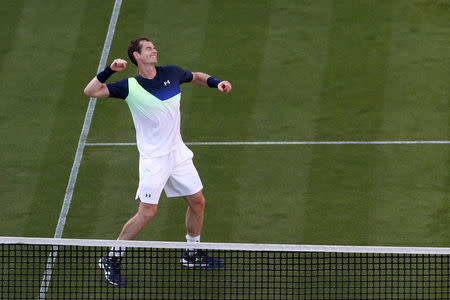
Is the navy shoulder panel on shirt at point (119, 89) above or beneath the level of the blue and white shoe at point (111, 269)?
above

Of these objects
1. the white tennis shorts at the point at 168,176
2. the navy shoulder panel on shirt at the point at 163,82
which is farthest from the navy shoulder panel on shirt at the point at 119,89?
the white tennis shorts at the point at 168,176

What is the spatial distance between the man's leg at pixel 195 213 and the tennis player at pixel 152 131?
0.01 m

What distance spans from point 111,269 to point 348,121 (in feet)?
13.8

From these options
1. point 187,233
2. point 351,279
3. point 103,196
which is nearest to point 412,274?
point 351,279

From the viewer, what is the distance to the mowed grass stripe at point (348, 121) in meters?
13.4

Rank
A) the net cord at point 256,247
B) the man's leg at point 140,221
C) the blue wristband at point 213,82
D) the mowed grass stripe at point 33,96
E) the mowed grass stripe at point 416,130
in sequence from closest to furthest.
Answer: the net cord at point 256,247, the man's leg at point 140,221, the blue wristband at point 213,82, the mowed grass stripe at point 416,130, the mowed grass stripe at point 33,96

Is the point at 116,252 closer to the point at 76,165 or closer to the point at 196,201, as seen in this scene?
the point at 196,201

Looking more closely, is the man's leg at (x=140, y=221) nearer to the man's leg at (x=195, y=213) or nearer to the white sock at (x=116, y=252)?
the white sock at (x=116, y=252)

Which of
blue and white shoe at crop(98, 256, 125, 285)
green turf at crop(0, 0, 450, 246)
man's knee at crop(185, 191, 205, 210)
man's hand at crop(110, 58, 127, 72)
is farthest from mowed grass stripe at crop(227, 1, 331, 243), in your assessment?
man's hand at crop(110, 58, 127, 72)

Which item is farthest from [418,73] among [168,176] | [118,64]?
[118,64]

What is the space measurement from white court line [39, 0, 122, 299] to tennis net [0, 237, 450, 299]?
0.02m

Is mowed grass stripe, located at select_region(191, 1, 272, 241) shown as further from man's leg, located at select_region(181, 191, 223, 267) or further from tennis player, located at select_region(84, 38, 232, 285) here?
tennis player, located at select_region(84, 38, 232, 285)

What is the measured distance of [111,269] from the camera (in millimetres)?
12211

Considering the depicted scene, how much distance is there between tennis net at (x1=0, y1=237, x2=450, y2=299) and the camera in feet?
39.2
